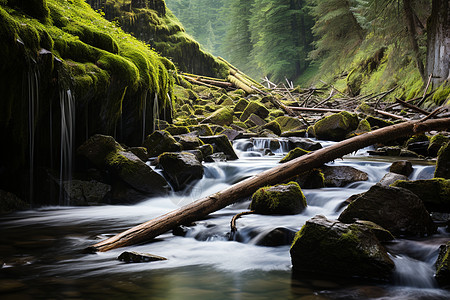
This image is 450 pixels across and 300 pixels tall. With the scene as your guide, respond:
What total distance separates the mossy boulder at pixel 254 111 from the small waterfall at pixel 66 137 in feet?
32.5

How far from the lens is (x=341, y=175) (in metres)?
6.54

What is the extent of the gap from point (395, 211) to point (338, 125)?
7.67 m

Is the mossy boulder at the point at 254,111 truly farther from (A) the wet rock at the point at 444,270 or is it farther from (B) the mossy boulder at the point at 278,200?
(A) the wet rock at the point at 444,270

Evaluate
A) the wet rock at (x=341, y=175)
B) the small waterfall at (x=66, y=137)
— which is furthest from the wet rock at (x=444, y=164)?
the small waterfall at (x=66, y=137)

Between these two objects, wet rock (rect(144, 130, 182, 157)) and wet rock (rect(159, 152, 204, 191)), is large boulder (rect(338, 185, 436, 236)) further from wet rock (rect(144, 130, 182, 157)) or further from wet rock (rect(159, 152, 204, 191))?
wet rock (rect(144, 130, 182, 157))

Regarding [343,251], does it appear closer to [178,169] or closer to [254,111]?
[178,169]

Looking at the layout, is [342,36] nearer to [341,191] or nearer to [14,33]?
[341,191]

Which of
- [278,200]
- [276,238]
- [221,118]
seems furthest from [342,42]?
[276,238]

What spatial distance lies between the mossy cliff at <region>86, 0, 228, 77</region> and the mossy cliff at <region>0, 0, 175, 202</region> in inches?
576

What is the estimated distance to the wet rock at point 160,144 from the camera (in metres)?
8.27

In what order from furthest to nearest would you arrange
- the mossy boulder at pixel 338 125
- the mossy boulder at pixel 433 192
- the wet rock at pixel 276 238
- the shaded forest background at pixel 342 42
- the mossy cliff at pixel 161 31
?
the mossy cliff at pixel 161 31 < the shaded forest background at pixel 342 42 < the mossy boulder at pixel 338 125 < the mossy boulder at pixel 433 192 < the wet rock at pixel 276 238

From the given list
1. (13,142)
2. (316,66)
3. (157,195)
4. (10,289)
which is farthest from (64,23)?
(316,66)

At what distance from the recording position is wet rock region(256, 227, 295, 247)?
13.5ft

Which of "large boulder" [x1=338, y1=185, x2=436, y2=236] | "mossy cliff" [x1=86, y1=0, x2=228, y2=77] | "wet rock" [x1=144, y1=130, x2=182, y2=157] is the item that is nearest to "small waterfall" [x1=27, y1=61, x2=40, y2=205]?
"wet rock" [x1=144, y1=130, x2=182, y2=157]
